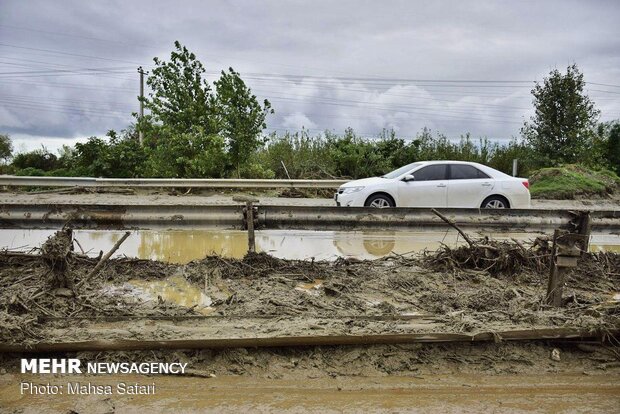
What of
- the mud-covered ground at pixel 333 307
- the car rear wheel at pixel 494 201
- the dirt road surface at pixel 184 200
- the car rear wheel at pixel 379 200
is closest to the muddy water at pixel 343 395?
the mud-covered ground at pixel 333 307

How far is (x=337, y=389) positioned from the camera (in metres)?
3.38

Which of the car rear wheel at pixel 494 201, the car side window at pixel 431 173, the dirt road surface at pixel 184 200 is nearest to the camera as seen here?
the car rear wheel at pixel 494 201

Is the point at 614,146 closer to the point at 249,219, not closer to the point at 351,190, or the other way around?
the point at 351,190

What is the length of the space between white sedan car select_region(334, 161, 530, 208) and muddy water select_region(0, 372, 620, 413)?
892cm

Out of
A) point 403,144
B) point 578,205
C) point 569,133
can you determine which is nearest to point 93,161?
point 403,144

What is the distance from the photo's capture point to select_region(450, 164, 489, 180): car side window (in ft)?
42.0

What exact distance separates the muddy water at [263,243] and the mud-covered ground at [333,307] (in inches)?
61.4

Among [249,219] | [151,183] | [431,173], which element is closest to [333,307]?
[249,219]

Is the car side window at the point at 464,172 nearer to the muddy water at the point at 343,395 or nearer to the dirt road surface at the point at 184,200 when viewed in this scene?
the dirt road surface at the point at 184,200

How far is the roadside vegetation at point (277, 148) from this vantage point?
20.7 metres

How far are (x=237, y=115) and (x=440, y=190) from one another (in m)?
10.7

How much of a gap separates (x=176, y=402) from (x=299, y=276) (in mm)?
2688

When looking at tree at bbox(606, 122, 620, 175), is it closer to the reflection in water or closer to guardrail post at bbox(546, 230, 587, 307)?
guardrail post at bbox(546, 230, 587, 307)

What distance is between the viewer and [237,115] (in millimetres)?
20781
